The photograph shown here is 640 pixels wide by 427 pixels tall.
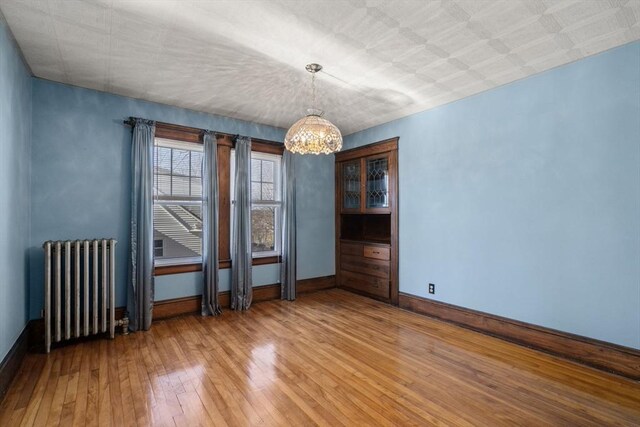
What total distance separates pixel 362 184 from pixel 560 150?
101 inches

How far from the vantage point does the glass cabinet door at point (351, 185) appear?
4.95 meters

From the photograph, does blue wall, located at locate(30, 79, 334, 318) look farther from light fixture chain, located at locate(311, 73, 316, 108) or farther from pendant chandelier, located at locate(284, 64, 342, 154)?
pendant chandelier, located at locate(284, 64, 342, 154)

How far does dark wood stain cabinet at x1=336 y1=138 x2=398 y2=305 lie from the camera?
432 cm

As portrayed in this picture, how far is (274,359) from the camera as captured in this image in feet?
8.63

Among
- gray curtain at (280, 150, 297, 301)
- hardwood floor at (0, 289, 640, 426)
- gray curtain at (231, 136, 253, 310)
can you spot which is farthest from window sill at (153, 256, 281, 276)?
hardwood floor at (0, 289, 640, 426)

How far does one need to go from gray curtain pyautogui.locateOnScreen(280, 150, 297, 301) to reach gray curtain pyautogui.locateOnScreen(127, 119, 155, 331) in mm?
1791

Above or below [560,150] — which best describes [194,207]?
below

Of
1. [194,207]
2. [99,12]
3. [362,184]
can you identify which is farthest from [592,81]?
[194,207]

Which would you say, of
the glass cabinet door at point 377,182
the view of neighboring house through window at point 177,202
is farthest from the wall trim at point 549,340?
the view of neighboring house through window at point 177,202

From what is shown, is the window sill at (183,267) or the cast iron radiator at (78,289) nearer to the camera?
the cast iron radiator at (78,289)

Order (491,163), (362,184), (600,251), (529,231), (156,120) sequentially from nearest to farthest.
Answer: (600,251)
(529,231)
(491,163)
(156,120)
(362,184)

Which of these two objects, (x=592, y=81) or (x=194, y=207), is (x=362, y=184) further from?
(x=592, y=81)

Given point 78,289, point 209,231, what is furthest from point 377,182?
point 78,289

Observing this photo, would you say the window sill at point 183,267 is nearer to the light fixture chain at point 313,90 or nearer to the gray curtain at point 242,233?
the gray curtain at point 242,233
